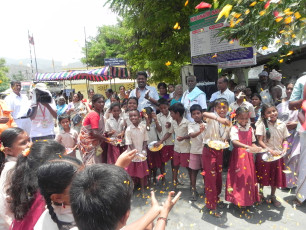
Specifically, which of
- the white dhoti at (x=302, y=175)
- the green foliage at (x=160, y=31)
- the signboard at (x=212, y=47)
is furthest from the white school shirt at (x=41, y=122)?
the signboard at (x=212, y=47)

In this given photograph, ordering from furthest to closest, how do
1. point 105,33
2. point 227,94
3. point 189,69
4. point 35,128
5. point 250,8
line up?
point 105,33 → point 189,69 → point 227,94 → point 35,128 → point 250,8

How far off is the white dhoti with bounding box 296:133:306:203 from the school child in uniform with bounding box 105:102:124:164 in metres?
2.98

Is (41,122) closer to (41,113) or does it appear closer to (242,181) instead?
(41,113)

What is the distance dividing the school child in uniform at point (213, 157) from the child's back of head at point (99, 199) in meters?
2.32

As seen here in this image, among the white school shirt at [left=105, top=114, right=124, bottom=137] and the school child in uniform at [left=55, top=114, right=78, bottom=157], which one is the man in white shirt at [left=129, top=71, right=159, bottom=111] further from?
the school child in uniform at [left=55, top=114, right=78, bottom=157]

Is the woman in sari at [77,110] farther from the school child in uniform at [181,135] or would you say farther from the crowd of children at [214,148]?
the school child in uniform at [181,135]

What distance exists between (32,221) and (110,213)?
0.97 meters

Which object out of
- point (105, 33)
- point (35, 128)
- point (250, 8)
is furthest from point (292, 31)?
point (105, 33)

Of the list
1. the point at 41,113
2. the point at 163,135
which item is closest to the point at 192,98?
the point at 163,135

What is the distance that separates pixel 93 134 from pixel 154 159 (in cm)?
131

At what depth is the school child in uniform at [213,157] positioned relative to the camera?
131 inches

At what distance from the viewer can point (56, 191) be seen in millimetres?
1482

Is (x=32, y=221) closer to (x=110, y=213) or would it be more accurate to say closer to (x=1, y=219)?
(x=1, y=219)

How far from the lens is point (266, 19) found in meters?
3.12
